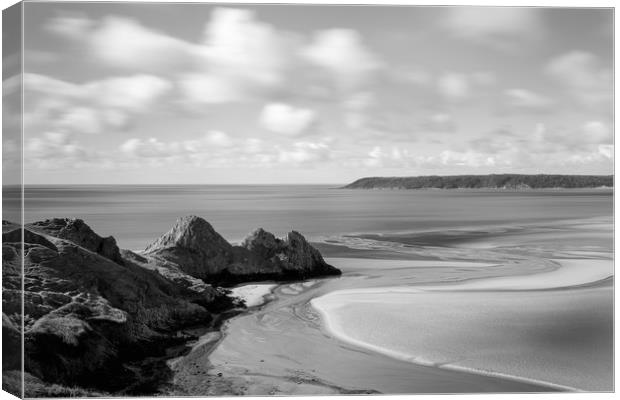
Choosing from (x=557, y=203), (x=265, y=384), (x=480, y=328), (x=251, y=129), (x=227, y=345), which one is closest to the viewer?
(x=265, y=384)

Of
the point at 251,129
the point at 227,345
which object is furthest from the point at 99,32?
the point at 227,345

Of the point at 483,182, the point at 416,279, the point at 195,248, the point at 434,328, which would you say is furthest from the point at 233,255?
the point at 483,182

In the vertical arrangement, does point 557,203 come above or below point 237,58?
below

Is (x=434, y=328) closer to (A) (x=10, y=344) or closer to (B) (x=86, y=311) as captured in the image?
(B) (x=86, y=311)

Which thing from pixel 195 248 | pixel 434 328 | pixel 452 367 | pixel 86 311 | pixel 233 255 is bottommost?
pixel 452 367

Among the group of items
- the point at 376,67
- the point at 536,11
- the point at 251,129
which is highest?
the point at 536,11

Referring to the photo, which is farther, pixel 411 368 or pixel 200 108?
pixel 200 108

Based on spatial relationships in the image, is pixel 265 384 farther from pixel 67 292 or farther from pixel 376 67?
pixel 376 67

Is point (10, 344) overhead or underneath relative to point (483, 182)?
underneath
